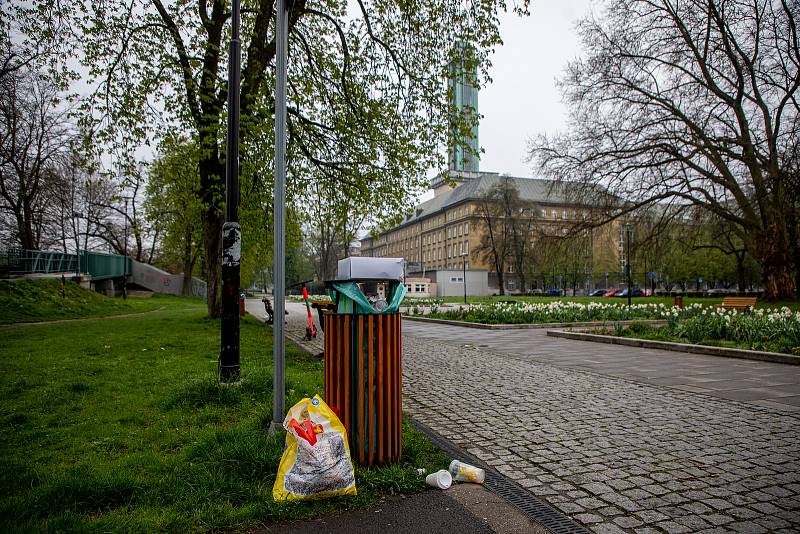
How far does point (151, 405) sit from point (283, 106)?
11.7 ft

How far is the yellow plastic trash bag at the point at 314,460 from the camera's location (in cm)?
293

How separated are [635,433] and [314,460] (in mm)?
3160

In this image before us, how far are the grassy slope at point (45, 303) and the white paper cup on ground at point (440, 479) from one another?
59.0 ft

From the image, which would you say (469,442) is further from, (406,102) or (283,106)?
(406,102)

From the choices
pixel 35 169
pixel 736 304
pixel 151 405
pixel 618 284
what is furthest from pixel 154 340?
pixel 618 284

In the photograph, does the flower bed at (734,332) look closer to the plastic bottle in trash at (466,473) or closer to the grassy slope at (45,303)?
the plastic bottle in trash at (466,473)

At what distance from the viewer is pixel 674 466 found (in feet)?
12.0

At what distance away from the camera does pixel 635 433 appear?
4512 mm

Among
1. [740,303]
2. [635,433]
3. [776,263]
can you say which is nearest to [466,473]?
[635,433]

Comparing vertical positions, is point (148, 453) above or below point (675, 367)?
above

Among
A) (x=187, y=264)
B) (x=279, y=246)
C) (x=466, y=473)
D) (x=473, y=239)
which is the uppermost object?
(x=473, y=239)

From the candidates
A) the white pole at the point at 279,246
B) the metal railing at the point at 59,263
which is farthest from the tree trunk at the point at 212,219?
the metal railing at the point at 59,263

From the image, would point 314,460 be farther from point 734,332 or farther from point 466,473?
point 734,332

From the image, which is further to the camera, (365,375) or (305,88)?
(305,88)
